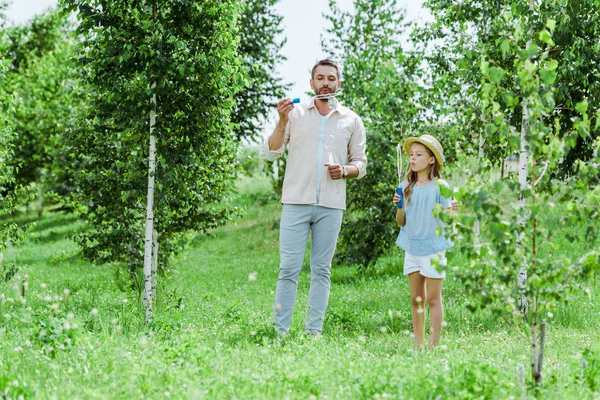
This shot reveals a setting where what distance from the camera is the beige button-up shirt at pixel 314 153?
18.2 ft

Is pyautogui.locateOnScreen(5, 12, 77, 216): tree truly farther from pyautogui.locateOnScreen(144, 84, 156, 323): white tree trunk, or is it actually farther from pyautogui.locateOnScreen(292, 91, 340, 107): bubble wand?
pyautogui.locateOnScreen(292, 91, 340, 107): bubble wand

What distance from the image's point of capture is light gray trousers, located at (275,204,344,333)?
5.56 metres

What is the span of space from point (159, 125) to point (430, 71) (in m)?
5.41

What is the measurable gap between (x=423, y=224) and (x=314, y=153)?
1090 mm

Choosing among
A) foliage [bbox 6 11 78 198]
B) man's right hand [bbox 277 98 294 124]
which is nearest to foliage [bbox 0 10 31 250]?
man's right hand [bbox 277 98 294 124]

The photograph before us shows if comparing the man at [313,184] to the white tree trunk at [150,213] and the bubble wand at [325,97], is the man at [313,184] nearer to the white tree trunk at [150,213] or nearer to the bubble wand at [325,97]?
the bubble wand at [325,97]

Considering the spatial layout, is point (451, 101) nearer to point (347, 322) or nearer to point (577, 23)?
point (577, 23)

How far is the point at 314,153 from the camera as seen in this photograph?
5.57 m

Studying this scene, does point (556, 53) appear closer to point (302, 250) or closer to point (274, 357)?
point (302, 250)

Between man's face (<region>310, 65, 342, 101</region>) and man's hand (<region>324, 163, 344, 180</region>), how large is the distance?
2.28ft

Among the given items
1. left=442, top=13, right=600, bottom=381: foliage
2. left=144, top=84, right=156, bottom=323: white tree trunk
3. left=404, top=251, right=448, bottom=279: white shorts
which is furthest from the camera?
left=144, top=84, right=156, bottom=323: white tree trunk

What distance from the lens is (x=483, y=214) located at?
3.73 meters

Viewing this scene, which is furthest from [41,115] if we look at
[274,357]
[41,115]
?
[274,357]

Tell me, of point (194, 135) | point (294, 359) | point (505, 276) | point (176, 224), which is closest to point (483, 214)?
point (505, 276)
